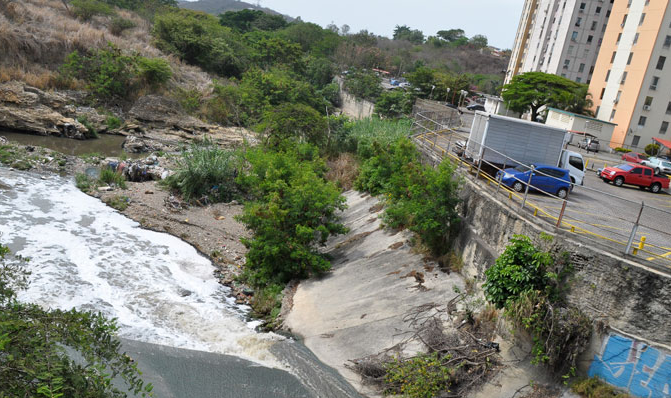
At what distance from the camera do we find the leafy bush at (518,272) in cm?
1242

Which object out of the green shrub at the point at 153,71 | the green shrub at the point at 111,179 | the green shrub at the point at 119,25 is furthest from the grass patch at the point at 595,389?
the green shrub at the point at 119,25

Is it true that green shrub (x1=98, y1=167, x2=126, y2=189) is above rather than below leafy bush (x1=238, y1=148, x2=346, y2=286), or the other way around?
below

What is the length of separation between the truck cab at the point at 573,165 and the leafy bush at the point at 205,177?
17421 millimetres

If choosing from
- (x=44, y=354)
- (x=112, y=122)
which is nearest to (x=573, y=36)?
(x=112, y=122)

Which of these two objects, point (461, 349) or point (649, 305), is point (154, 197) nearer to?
point (461, 349)

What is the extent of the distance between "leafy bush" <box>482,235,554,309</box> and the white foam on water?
260 inches

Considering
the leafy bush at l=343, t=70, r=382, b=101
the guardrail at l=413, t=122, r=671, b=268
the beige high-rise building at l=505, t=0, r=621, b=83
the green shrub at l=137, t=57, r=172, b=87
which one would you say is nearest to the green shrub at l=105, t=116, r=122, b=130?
the green shrub at l=137, t=57, r=172, b=87

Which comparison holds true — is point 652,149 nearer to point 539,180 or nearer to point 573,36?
point 573,36

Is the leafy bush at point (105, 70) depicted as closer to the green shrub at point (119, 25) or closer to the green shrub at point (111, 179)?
the green shrub at point (119, 25)

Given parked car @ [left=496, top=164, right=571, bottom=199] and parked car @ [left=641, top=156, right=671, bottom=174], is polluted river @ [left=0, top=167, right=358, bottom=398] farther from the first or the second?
parked car @ [left=641, top=156, right=671, bottom=174]

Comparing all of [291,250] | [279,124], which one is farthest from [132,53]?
[291,250]

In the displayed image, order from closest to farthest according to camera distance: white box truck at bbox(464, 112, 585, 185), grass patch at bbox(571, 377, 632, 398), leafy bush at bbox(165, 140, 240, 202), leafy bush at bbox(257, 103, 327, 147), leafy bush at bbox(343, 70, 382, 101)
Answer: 1. grass patch at bbox(571, 377, 632, 398)
2. white box truck at bbox(464, 112, 585, 185)
3. leafy bush at bbox(165, 140, 240, 202)
4. leafy bush at bbox(257, 103, 327, 147)
5. leafy bush at bbox(343, 70, 382, 101)

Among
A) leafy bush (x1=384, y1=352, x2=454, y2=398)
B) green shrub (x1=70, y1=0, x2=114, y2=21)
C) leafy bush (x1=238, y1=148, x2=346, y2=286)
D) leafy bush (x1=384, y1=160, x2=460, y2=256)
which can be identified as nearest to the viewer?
leafy bush (x1=384, y1=352, x2=454, y2=398)

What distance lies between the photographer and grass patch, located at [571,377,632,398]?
35.3ft
